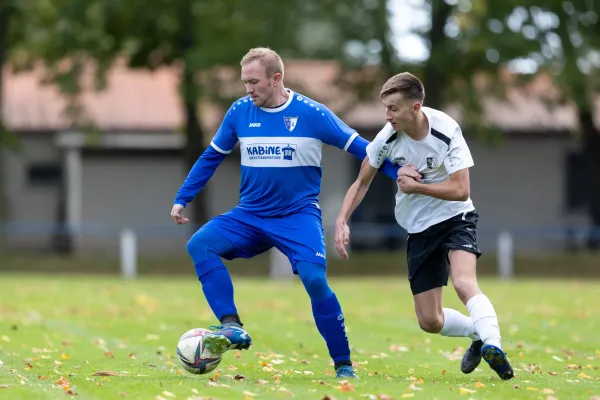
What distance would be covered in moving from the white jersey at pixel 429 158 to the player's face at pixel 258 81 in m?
0.84

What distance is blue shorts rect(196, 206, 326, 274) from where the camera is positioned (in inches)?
336

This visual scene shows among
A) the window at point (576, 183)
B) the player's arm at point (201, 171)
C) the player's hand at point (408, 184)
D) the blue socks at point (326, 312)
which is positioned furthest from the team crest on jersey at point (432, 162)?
the window at point (576, 183)

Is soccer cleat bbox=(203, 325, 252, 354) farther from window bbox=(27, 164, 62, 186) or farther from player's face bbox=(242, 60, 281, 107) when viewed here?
window bbox=(27, 164, 62, 186)

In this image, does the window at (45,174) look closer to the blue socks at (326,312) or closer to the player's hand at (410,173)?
the blue socks at (326,312)

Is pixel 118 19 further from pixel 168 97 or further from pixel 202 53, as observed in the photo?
pixel 168 97

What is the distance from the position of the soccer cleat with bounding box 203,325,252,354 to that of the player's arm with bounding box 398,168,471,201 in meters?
1.56

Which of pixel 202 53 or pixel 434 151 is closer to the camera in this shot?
pixel 434 151

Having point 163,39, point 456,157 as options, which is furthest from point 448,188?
point 163,39

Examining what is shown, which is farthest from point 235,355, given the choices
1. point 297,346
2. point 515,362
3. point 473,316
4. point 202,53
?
point 202,53

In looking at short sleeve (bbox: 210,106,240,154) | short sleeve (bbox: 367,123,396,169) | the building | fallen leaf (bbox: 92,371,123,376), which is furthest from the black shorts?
the building

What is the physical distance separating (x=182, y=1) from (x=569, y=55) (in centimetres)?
987

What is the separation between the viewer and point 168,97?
3944cm

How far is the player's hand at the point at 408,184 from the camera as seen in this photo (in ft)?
27.2

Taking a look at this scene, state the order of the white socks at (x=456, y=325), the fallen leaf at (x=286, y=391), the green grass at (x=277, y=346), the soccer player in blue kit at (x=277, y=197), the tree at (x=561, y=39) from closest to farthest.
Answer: the fallen leaf at (x=286, y=391), the green grass at (x=277, y=346), the soccer player in blue kit at (x=277, y=197), the white socks at (x=456, y=325), the tree at (x=561, y=39)
